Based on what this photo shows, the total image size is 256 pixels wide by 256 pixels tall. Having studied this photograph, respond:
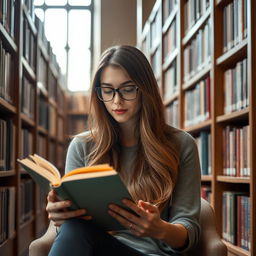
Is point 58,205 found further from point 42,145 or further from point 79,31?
point 79,31

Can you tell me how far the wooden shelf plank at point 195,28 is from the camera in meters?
2.72

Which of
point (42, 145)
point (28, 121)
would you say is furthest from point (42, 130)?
point (28, 121)

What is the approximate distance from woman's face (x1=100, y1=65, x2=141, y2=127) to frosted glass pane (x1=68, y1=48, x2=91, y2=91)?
228 inches

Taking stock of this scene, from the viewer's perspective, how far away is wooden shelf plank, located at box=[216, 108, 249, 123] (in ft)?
6.78

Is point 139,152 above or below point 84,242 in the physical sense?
above

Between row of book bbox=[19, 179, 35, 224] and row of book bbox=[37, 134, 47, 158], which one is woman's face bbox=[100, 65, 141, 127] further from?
row of book bbox=[37, 134, 47, 158]

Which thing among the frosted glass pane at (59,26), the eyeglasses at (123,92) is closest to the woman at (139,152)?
the eyeglasses at (123,92)

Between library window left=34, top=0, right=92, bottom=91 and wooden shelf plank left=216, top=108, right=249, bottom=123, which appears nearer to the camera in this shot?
wooden shelf plank left=216, top=108, right=249, bottom=123

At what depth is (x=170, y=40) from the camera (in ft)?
12.7

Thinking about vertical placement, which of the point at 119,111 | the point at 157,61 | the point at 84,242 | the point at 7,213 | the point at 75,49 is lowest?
the point at 7,213

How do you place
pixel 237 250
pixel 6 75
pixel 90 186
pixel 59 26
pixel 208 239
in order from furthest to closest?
pixel 59 26
pixel 6 75
pixel 237 250
pixel 208 239
pixel 90 186

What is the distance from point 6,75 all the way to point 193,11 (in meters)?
1.31

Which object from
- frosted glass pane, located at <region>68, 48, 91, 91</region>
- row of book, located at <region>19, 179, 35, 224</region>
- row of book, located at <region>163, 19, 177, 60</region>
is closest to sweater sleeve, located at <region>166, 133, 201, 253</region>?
row of book, located at <region>19, 179, 35, 224</region>

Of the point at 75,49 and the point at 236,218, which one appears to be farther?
the point at 75,49
